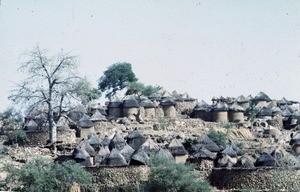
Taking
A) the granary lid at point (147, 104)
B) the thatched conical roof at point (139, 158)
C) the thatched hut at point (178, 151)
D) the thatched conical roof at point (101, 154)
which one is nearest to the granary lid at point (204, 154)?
the thatched hut at point (178, 151)

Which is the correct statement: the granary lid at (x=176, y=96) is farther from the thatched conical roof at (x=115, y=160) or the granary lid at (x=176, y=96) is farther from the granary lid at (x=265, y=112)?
the thatched conical roof at (x=115, y=160)

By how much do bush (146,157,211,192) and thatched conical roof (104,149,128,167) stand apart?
232 centimetres

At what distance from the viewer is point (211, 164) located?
1196 inches

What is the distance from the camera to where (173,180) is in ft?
83.6

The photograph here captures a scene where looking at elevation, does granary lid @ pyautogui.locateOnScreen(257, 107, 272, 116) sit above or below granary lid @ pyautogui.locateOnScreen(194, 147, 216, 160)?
above

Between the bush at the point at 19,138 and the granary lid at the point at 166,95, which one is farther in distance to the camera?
the granary lid at the point at 166,95

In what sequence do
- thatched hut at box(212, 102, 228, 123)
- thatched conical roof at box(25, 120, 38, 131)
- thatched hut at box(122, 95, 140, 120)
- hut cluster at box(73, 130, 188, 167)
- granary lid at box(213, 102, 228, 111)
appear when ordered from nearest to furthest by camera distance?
hut cluster at box(73, 130, 188, 167) < thatched conical roof at box(25, 120, 38, 131) < thatched hut at box(122, 95, 140, 120) < thatched hut at box(212, 102, 228, 123) < granary lid at box(213, 102, 228, 111)

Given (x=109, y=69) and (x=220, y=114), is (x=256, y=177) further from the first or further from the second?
(x=109, y=69)

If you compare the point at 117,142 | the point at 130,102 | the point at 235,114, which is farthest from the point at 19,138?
the point at 235,114

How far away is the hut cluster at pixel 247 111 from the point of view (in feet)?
150

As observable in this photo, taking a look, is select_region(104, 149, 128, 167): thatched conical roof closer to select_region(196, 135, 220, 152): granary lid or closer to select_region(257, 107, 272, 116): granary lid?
select_region(196, 135, 220, 152): granary lid

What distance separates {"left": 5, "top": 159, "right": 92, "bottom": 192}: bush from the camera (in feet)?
81.8

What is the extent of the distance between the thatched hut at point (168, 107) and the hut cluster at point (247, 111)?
2.08 metres

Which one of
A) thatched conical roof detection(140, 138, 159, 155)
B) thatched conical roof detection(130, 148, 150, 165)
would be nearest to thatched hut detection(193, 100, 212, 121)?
thatched conical roof detection(140, 138, 159, 155)
